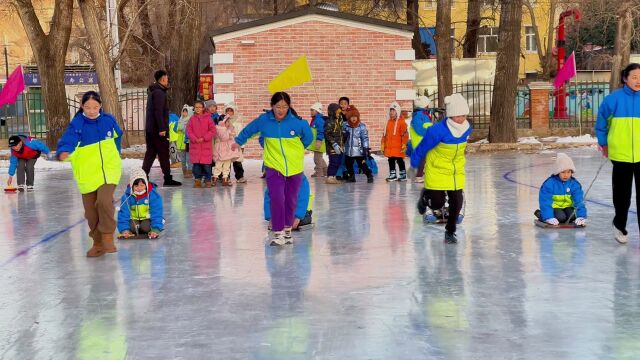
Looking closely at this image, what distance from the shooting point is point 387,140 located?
1830 cm

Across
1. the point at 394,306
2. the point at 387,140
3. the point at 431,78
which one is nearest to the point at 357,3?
the point at 431,78

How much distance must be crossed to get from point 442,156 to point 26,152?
9387 millimetres

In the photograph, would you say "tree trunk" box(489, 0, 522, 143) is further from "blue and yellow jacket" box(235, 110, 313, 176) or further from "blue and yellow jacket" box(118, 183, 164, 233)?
"blue and yellow jacket" box(235, 110, 313, 176)

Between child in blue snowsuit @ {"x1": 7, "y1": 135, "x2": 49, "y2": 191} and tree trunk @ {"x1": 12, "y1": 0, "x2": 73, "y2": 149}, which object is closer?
child in blue snowsuit @ {"x1": 7, "y1": 135, "x2": 49, "y2": 191}

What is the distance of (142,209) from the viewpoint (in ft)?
37.3

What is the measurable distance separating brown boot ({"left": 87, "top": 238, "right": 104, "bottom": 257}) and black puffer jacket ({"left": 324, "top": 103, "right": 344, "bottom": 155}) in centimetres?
794

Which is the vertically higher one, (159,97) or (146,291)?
(159,97)

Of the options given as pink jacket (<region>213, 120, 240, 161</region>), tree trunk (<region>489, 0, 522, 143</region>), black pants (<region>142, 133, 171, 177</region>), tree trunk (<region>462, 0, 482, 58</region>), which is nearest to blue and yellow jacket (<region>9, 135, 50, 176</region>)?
black pants (<region>142, 133, 171, 177</region>)

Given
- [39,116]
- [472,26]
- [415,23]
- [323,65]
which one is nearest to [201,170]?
[323,65]

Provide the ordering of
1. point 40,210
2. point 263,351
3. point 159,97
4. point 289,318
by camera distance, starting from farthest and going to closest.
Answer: point 159,97, point 40,210, point 289,318, point 263,351

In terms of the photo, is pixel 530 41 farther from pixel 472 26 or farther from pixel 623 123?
pixel 623 123

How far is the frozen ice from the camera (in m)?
6.55

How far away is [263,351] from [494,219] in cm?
669

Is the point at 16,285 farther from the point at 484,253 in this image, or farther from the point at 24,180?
the point at 24,180
